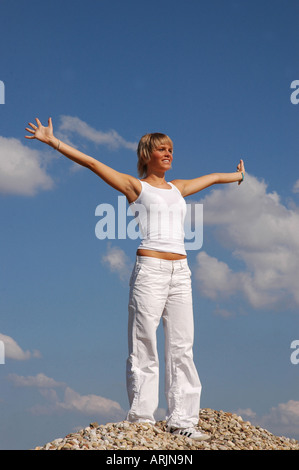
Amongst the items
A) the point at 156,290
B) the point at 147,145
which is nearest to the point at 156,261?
the point at 156,290

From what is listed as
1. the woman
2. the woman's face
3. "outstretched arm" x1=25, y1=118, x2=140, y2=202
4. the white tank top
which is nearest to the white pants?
the woman

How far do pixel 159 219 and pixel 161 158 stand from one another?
2.62 ft

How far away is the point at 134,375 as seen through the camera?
6.66 meters

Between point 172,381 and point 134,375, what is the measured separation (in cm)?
61

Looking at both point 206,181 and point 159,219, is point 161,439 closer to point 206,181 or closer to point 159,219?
point 159,219

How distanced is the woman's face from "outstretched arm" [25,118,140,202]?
33 centimetres

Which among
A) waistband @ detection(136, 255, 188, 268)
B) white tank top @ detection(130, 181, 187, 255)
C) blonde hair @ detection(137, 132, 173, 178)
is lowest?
waistband @ detection(136, 255, 188, 268)

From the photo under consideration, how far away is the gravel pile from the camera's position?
244 inches

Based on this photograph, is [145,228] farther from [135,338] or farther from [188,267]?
[135,338]

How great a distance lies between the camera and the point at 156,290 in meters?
6.71

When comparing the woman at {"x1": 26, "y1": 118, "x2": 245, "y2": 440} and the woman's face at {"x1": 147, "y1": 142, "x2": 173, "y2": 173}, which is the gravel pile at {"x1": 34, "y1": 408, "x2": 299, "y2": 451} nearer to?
the woman at {"x1": 26, "y1": 118, "x2": 245, "y2": 440}

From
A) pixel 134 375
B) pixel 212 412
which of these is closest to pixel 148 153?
pixel 134 375

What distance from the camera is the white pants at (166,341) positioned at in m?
6.68

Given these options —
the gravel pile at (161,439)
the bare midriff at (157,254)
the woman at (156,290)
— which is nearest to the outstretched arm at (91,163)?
the woman at (156,290)
